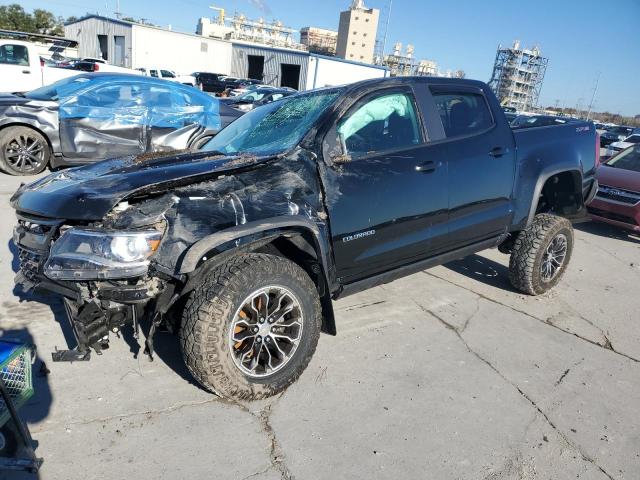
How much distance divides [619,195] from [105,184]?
25.3 feet

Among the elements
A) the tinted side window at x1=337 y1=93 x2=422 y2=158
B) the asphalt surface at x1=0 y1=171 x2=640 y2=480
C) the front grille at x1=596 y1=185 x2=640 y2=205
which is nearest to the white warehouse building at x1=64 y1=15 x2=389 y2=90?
the front grille at x1=596 y1=185 x2=640 y2=205

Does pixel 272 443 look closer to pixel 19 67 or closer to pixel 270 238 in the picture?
pixel 270 238

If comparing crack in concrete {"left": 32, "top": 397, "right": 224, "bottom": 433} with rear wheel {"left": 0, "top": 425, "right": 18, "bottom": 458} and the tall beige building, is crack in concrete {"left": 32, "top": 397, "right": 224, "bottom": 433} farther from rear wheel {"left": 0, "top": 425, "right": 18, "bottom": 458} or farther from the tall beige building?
the tall beige building

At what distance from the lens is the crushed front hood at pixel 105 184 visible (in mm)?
2498

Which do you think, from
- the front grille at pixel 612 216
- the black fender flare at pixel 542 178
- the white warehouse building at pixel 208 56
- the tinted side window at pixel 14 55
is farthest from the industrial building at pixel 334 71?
the black fender flare at pixel 542 178

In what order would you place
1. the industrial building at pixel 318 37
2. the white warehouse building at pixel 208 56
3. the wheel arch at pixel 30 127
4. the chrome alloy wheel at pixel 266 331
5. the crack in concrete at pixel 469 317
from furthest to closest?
1. the industrial building at pixel 318 37
2. the white warehouse building at pixel 208 56
3. the wheel arch at pixel 30 127
4. the crack in concrete at pixel 469 317
5. the chrome alloy wheel at pixel 266 331

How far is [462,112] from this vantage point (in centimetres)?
394

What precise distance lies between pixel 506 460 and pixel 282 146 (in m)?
2.27

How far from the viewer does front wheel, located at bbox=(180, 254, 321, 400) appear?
8.18 ft

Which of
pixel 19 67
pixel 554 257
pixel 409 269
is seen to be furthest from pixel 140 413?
pixel 19 67

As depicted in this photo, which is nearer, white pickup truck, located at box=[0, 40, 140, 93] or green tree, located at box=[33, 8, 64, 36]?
white pickup truck, located at box=[0, 40, 140, 93]

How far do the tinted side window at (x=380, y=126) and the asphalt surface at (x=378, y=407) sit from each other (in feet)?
4.82

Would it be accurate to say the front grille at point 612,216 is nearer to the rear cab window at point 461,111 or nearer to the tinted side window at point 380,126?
the rear cab window at point 461,111

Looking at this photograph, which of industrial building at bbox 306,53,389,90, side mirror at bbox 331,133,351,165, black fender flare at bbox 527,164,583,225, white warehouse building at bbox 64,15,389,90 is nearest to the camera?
side mirror at bbox 331,133,351,165
